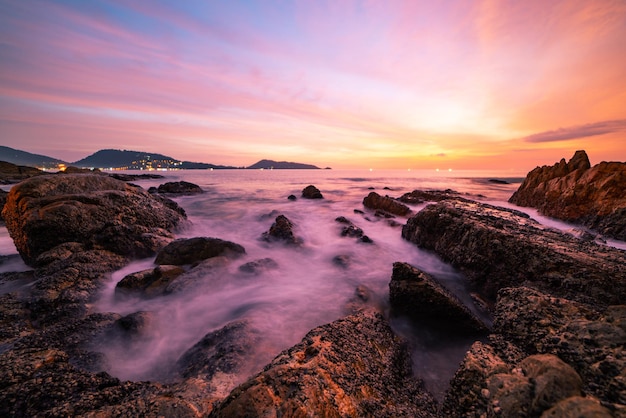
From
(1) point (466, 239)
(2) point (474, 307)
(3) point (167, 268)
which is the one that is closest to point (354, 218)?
(1) point (466, 239)

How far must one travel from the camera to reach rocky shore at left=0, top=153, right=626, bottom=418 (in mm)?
1971

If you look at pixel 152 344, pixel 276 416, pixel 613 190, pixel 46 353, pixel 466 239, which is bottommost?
pixel 152 344

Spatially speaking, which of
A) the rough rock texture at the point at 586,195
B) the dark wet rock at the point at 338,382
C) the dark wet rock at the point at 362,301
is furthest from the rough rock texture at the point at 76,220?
the rough rock texture at the point at 586,195

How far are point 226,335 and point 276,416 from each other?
2476mm

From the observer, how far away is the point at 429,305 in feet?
14.8

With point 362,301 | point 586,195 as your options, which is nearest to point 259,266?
point 362,301

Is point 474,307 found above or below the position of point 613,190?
below

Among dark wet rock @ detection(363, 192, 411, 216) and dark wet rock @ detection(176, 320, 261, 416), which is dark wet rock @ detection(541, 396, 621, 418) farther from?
dark wet rock @ detection(363, 192, 411, 216)

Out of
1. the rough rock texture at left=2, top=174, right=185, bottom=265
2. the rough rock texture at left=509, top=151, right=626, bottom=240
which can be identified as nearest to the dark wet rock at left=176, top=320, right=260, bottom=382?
the rough rock texture at left=2, top=174, right=185, bottom=265

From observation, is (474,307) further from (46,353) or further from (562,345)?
(46,353)

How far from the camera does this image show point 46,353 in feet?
9.70

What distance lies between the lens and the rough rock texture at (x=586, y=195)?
988 centimetres

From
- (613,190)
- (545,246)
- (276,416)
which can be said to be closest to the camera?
(276,416)

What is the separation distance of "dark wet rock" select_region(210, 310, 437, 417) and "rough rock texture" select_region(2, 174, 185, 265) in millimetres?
6459
